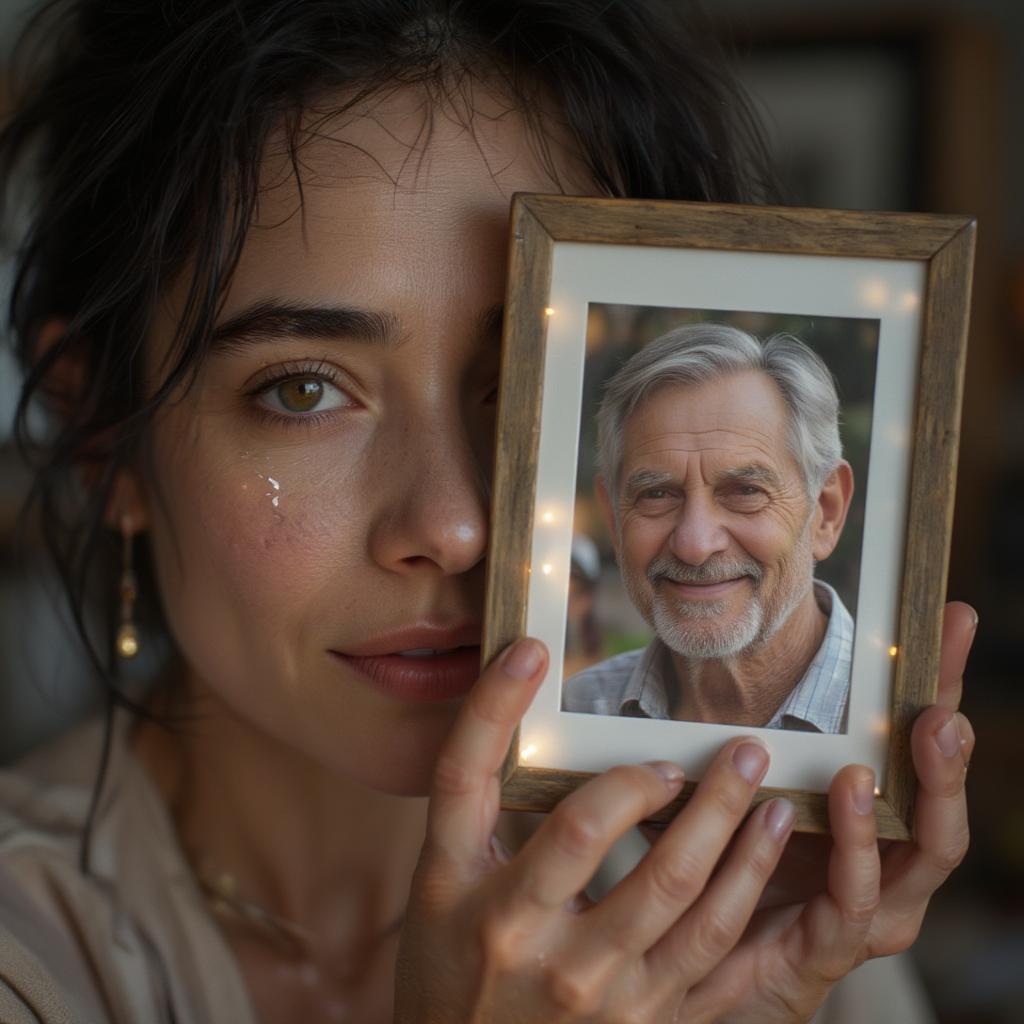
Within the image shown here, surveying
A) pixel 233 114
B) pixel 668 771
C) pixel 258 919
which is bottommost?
pixel 258 919

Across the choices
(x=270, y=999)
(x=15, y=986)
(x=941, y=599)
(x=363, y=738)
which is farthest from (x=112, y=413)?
(x=941, y=599)

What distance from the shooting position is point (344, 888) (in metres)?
1.28

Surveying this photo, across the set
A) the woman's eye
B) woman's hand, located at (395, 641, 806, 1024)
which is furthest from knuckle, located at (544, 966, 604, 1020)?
the woman's eye

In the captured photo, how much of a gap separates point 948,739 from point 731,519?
21cm

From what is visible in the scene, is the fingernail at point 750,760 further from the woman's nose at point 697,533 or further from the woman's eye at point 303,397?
the woman's eye at point 303,397

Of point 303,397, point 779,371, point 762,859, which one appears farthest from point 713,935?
point 303,397

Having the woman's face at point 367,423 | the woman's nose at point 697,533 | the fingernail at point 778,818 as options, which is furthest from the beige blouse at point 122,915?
the woman's nose at point 697,533

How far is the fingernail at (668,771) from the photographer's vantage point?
29.0 inches

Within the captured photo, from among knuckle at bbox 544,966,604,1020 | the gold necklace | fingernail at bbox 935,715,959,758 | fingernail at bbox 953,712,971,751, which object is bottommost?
the gold necklace

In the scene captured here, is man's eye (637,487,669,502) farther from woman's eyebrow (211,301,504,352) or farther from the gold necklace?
the gold necklace

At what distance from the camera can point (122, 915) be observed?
45.7 inches

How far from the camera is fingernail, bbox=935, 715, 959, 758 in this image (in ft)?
2.35

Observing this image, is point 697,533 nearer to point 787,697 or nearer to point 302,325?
point 787,697

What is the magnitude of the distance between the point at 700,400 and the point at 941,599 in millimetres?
218
